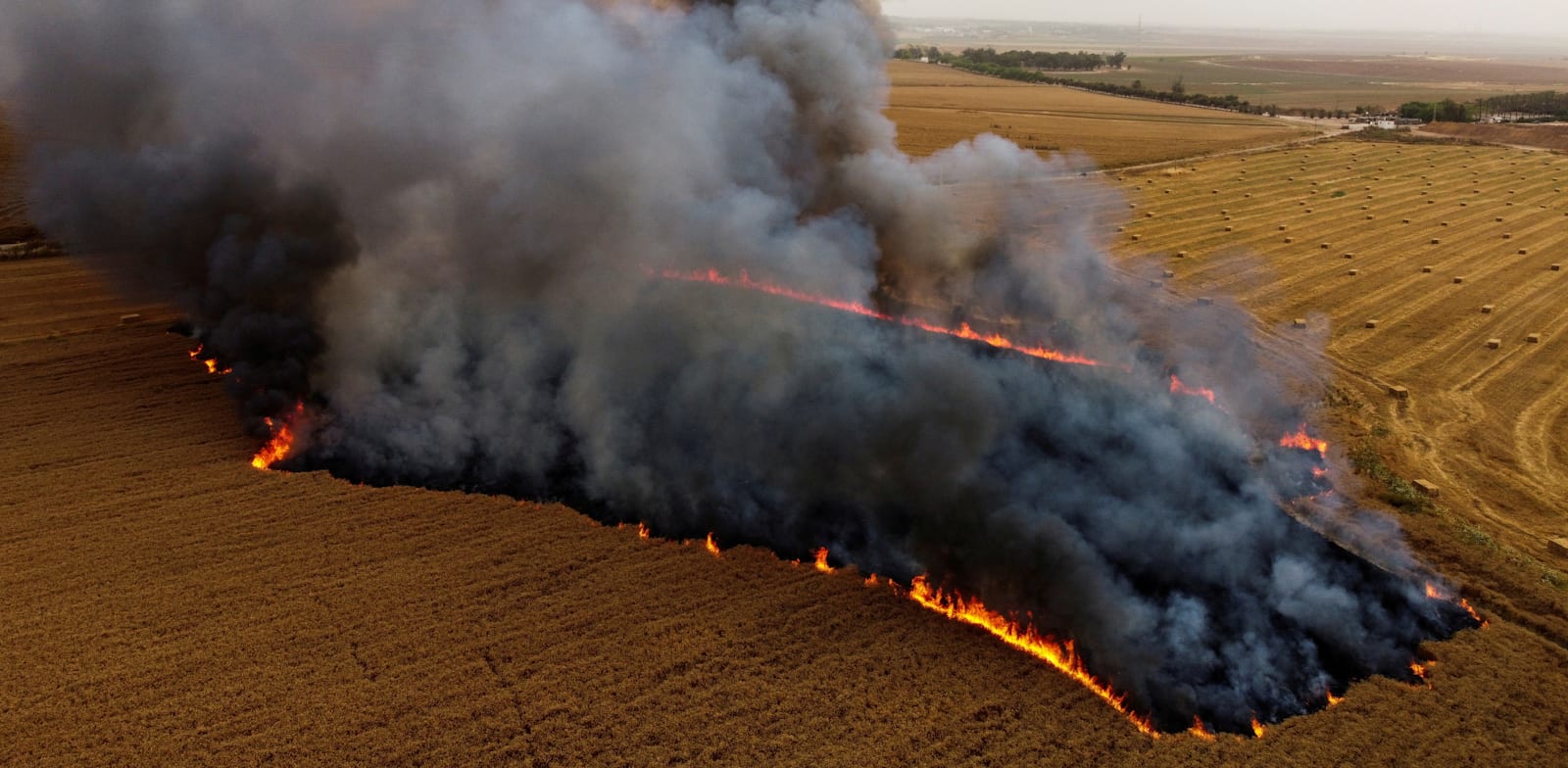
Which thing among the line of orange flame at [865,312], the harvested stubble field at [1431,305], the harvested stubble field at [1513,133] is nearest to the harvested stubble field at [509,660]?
the harvested stubble field at [1431,305]

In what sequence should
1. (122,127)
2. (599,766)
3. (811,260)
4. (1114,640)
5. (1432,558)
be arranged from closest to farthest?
1. (599,766)
2. (1114,640)
3. (1432,558)
4. (811,260)
5. (122,127)

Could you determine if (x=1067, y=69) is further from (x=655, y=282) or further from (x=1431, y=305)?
(x=655, y=282)

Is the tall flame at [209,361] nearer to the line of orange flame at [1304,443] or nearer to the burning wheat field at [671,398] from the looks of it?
the burning wheat field at [671,398]

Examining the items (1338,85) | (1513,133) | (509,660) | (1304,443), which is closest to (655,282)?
(509,660)

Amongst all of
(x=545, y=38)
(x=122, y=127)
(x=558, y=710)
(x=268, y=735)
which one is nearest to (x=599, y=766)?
(x=558, y=710)

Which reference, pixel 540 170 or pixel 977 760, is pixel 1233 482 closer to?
pixel 977 760

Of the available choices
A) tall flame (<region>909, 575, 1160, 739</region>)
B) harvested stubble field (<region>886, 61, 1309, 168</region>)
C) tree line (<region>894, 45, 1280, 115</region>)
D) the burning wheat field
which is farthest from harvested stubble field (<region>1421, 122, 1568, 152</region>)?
tall flame (<region>909, 575, 1160, 739</region>)
